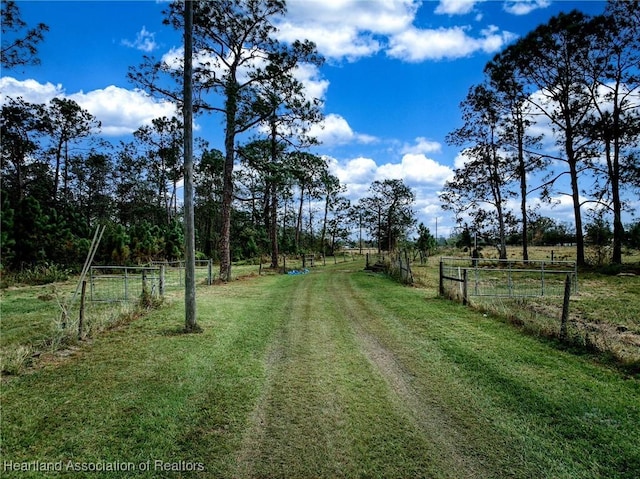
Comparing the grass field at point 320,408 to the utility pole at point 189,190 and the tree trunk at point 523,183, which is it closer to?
the utility pole at point 189,190

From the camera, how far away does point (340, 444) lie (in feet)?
10.6

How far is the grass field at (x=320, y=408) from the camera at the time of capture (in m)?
3.00

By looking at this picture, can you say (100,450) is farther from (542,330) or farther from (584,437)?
(542,330)

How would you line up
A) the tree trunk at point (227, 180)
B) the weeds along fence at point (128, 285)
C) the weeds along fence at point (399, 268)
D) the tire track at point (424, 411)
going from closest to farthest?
the tire track at point (424, 411)
the weeds along fence at point (128, 285)
the weeds along fence at point (399, 268)
the tree trunk at point (227, 180)

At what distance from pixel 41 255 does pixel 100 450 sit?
1718 cm

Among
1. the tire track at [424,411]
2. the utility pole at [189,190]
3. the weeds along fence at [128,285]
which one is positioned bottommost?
the tire track at [424,411]

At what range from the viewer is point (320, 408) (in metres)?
3.91

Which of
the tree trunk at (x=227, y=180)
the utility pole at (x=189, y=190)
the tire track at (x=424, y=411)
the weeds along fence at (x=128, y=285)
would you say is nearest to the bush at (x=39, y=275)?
the weeds along fence at (x=128, y=285)

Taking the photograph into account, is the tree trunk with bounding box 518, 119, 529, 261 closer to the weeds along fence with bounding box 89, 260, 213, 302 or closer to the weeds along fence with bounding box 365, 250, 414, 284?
the weeds along fence with bounding box 365, 250, 414, 284

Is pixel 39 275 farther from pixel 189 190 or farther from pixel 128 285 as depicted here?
pixel 189 190

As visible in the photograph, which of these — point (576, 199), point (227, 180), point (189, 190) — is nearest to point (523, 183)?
point (576, 199)

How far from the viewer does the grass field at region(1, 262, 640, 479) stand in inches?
118

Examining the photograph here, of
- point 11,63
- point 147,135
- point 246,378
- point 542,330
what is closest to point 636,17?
point 542,330

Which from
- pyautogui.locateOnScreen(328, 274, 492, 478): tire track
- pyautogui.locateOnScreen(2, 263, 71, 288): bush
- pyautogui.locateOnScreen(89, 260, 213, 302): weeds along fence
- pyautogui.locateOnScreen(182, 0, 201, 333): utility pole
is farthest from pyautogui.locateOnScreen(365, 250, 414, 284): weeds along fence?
pyautogui.locateOnScreen(2, 263, 71, 288): bush
